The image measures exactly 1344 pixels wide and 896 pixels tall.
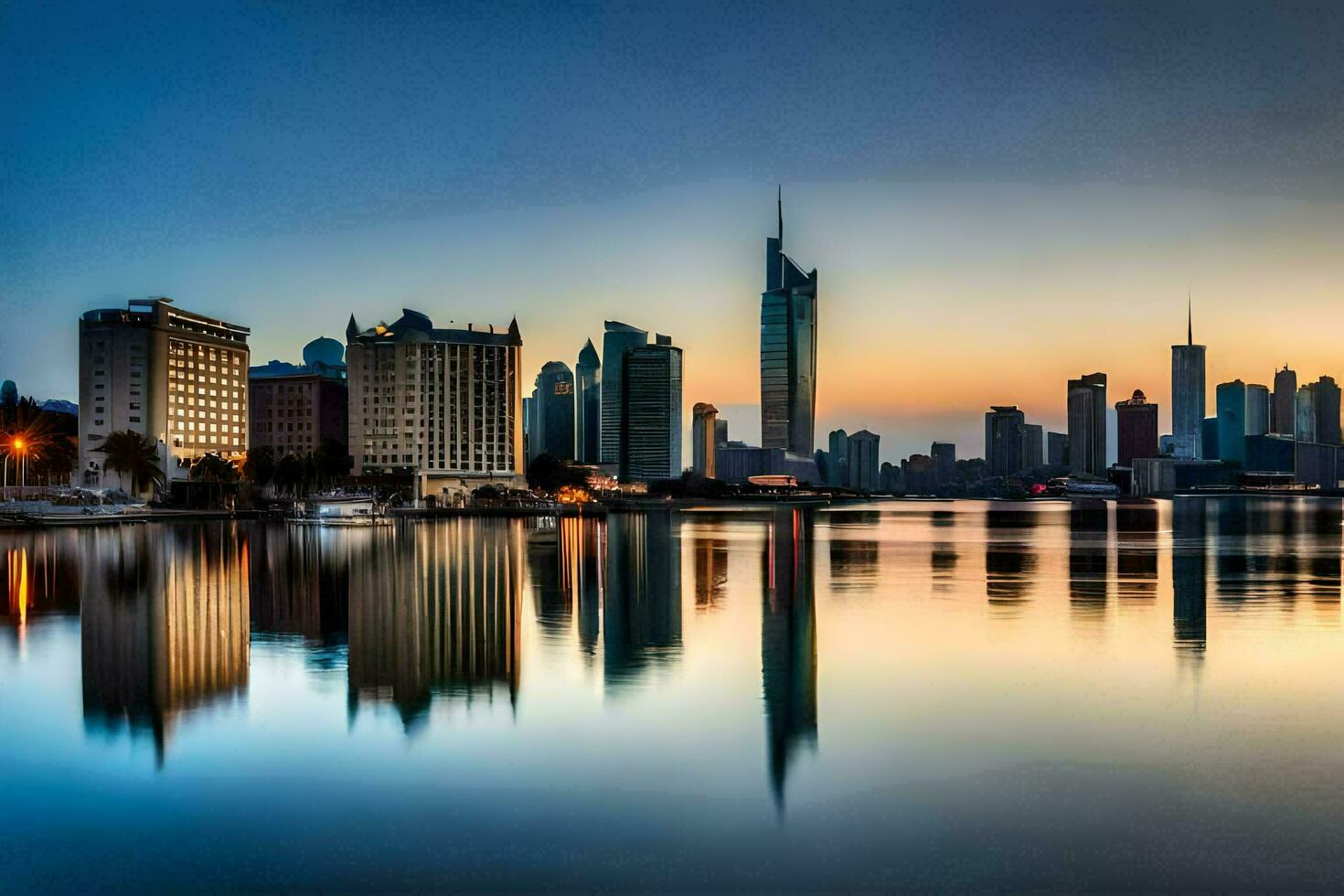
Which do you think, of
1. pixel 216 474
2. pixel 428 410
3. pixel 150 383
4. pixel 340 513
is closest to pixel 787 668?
pixel 340 513

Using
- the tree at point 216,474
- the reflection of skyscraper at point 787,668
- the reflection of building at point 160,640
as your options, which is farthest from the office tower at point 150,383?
the reflection of skyscraper at point 787,668

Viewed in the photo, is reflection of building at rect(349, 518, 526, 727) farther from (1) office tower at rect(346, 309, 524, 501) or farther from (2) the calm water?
(1) office tower at rect(346, 309, 524, 501)

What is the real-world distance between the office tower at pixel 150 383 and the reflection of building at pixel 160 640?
12268cm

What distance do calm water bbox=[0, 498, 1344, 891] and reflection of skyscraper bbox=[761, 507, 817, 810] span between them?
108mm

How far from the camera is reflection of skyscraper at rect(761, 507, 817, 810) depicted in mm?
15359

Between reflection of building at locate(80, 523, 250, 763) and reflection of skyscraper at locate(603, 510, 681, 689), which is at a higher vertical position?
reflection of building at locate(80, 523, 250, 763)

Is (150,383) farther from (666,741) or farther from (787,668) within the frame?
(666,741)

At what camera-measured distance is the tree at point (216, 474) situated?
474 feet

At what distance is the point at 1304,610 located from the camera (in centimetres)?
3092

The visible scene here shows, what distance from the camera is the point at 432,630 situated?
2566cm

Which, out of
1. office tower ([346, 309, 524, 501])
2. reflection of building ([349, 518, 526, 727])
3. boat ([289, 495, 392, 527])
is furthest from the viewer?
office tower ([346, 309, 524, 501])

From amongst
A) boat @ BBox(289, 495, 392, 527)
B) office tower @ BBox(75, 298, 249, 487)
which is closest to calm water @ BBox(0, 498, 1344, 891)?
boat @ BBox(289, 495, 392, 527)

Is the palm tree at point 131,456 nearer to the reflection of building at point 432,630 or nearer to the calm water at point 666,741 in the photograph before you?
the reflection of building at point 432,630

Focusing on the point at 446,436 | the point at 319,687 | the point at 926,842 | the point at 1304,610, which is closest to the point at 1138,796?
the point at 926,842
